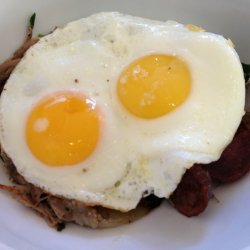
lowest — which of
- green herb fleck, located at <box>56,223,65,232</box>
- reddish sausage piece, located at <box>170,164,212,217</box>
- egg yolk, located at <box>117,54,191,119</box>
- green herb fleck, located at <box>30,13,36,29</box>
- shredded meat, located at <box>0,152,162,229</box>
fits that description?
green herb fleck, located at <box>56,223,65,232</box>

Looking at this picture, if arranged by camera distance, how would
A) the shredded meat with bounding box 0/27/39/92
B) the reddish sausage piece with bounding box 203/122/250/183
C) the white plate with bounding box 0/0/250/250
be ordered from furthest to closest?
the shredded meat with bounding box 0/27/39/92
the reddish sausage piece with bounding box 203/122/250/183
the white plate with bounding box 0/0/250/250

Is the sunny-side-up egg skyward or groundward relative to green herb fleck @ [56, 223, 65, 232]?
skyward

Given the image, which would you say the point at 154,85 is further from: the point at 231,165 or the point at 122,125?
the point at 231,165

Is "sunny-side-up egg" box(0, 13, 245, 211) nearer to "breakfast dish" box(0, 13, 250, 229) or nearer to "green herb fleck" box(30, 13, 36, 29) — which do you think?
"breakfast dish" box(0, 13, 250, 229)

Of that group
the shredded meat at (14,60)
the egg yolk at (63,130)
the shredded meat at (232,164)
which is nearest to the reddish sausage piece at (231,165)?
the shredded meat at (232,164)

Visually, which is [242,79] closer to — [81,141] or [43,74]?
[81,141]

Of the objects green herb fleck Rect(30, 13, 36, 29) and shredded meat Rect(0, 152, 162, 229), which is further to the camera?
green herb fleck Rect(30, 13, 36, 29)

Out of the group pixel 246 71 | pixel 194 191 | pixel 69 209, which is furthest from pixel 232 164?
pixel 69 209

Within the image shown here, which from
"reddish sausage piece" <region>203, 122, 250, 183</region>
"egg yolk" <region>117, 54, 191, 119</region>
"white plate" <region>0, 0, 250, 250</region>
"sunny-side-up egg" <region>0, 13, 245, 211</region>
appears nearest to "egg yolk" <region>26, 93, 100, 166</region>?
"sunny-side-up egg" <region>0, 13, 245, 211</region>

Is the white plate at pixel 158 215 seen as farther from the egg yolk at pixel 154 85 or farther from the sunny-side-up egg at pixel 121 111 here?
the egg yolk at pixel 154 85
